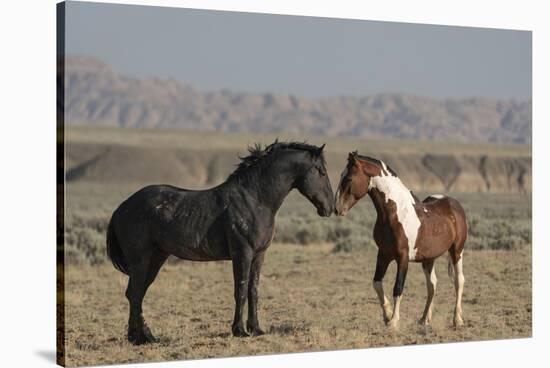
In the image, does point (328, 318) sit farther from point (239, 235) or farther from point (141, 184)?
point (141, 184)

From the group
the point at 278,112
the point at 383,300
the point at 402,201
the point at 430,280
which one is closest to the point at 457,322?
the point at 430,280

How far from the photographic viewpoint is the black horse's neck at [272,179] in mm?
11031

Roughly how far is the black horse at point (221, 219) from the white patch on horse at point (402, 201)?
78 cm

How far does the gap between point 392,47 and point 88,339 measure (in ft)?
27.7

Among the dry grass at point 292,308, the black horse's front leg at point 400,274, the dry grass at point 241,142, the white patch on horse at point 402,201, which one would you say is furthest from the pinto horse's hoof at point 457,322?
the dry grass at point 241,142

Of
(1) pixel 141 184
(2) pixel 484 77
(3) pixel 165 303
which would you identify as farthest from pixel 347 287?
(1) pixel 141 184

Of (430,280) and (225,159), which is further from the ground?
(225,159)

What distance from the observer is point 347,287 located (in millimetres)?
17172

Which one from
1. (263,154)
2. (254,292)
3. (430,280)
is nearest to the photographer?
(263,154)

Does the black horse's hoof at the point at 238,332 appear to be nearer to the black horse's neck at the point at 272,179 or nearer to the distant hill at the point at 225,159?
the black horse's neck at the point at 272,179

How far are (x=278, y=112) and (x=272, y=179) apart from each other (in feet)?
333

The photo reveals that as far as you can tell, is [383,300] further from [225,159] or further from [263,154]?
[225,159]

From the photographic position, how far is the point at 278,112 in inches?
4424

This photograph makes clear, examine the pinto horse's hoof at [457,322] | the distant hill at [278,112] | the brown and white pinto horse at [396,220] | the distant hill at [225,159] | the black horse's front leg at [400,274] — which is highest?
the distant hill at [278,112]
